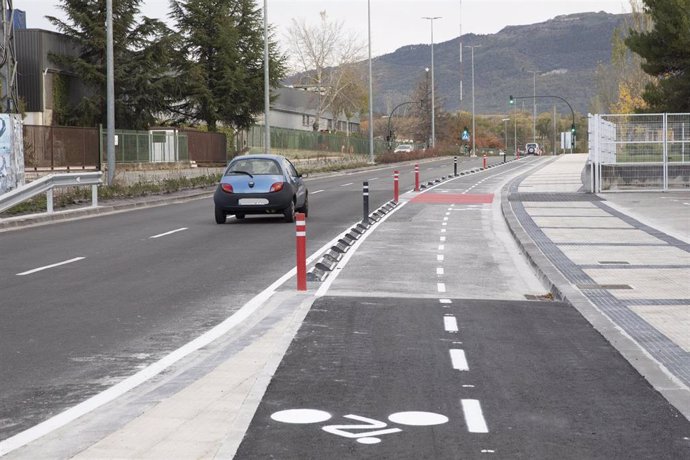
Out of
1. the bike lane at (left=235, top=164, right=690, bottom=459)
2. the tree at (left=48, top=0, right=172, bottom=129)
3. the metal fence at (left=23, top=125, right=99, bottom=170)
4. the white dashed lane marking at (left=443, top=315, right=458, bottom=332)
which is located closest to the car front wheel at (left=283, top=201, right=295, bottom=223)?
the bike lane at (left=235, top=164, right=690, bottom=459)

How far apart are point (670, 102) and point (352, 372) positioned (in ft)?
121

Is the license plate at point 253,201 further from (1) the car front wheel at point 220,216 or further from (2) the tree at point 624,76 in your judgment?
(2) the tree at point 624,76

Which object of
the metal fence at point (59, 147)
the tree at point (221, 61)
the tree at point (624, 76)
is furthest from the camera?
the tree at point (624, 76)

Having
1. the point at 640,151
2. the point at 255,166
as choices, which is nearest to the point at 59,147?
the point at 255,166

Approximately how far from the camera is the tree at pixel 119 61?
51.0m

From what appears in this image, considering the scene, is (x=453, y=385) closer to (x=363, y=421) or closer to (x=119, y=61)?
(x=363, y=421)

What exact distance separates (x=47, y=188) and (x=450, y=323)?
749 inches

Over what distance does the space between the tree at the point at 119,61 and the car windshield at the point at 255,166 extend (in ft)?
91.7

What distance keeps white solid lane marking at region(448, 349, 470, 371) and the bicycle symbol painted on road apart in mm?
1586

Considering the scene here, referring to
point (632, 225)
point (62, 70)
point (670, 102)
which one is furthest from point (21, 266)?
point (62, 70)

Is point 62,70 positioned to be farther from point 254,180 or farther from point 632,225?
point 632,225

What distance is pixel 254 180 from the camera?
940 inches

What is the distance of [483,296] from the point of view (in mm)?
12844

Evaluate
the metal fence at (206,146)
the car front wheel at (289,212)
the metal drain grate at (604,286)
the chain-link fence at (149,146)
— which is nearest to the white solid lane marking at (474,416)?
the metal drain grate at (604,286)
